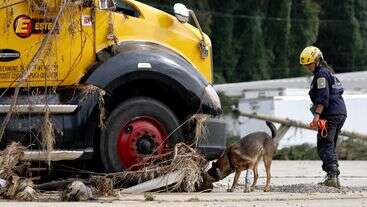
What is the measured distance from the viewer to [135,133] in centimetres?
1000

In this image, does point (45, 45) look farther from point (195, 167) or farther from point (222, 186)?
point (222, 186)

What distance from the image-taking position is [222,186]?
38.2 ft

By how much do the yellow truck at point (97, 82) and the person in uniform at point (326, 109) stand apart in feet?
4.62

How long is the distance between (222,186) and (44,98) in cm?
318

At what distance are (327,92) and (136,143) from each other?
262 centimetres

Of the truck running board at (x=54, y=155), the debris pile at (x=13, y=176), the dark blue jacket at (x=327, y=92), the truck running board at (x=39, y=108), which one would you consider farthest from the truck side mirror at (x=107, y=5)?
the dark blue jacket at (x=327, y=92)

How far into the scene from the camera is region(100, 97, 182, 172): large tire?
32.3 feet

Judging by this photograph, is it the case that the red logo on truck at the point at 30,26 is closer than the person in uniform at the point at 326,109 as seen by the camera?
Yes

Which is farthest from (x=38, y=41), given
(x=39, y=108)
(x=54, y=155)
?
(x=54, y=155)

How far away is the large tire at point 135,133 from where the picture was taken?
9852mm

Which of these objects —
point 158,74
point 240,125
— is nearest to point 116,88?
point 158,74

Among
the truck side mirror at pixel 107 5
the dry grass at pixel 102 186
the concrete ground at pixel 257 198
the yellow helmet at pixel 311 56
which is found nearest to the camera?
the concrete ground at pixel 257 198

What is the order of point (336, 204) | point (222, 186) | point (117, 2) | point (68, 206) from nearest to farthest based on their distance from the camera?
point (68, 206)
point (336, 204)
point (117, 2)
point (222, 186)

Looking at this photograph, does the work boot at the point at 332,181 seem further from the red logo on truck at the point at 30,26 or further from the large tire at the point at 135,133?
the red logo on truck at the point at 30,26
